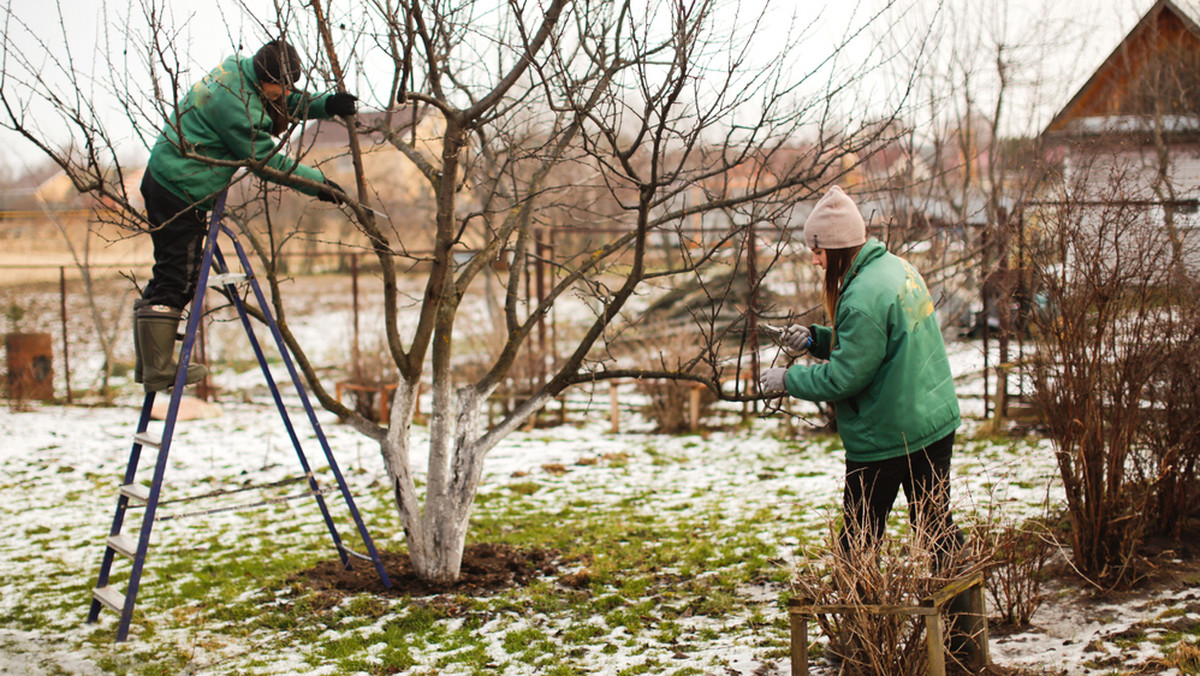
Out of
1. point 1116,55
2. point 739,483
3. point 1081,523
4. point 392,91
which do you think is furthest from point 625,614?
point 1116,55

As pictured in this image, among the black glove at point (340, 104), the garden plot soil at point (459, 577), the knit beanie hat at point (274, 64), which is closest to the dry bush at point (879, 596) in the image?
the garden plot soil at point (459, 577)

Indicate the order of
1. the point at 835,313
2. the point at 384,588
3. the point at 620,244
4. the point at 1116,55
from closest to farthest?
1. the point at 835,313
2. the point at 620,244
3. the point at 384,588
4. the point at 1116,55

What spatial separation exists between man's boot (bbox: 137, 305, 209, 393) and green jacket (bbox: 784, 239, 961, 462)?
9.06ft

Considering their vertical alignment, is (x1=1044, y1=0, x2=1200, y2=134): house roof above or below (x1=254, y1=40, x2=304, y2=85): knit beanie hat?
above

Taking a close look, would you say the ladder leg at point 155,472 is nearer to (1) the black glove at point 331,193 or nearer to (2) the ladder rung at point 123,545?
(2) the ladder rung at point 123,545

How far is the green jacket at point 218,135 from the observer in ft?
12.1

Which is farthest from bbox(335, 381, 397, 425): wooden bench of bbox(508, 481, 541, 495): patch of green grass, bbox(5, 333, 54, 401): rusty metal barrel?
bbox(5, 333, 54, 401): rusty metal barrel

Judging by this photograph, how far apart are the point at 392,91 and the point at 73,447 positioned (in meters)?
6.53

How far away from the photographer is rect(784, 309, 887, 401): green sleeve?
2.79 m

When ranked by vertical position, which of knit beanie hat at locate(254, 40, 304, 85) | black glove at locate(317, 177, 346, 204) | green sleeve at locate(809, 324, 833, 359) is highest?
knit beanie hat at locate(254, 40, 304, 85)

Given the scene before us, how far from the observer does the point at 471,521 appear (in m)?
5.85

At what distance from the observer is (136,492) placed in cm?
395

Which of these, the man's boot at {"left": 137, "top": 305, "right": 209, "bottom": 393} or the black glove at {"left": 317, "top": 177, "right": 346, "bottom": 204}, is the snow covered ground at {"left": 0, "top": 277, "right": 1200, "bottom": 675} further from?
the black glove at {"left": 317, "top": 177, "right": 346, "bottom": 204}

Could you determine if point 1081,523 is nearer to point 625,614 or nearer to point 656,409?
point 625,614
